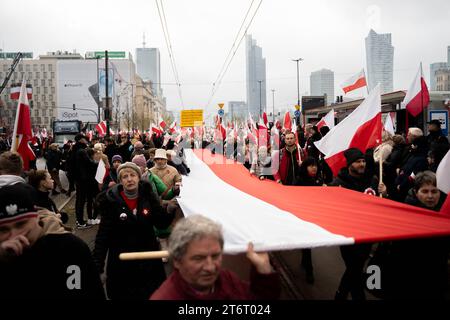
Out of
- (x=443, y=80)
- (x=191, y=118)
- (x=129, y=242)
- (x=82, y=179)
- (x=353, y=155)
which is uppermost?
(x=443, y=80)

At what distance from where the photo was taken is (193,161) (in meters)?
12.8

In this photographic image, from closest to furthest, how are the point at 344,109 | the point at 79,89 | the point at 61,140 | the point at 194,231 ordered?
1. the point at 194,231
2. the point at 344,109
3. the point at 61,140
4. the point at 79,89

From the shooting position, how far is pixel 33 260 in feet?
8.45

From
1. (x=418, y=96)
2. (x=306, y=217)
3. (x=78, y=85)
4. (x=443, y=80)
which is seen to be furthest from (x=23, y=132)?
(x=443, y=80)

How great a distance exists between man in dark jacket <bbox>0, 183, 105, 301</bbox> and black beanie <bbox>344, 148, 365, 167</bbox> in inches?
157

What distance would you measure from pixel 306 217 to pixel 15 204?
2.33 m

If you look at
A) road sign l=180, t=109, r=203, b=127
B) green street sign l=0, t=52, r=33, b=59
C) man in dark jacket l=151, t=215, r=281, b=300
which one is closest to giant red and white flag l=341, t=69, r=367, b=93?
man in dark jacket l=151, t=215, r=281, b=300

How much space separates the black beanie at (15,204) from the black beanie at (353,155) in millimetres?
4216

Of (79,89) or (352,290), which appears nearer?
(352,290)

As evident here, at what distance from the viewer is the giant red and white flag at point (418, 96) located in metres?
7.79

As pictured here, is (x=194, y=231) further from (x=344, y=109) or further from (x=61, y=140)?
(x=61, y=140)

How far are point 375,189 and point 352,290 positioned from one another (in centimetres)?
201

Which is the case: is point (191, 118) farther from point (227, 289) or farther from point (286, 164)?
point (227, 289)
